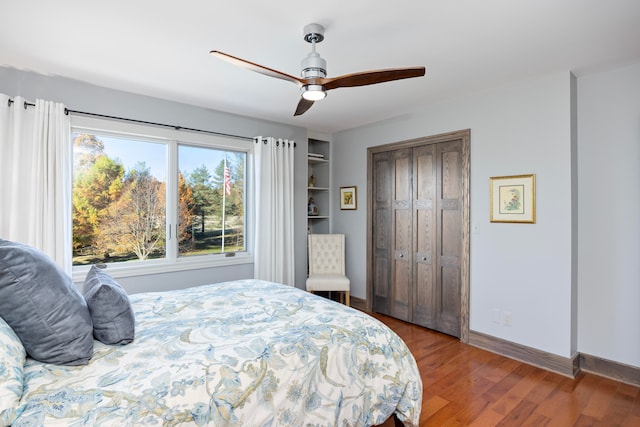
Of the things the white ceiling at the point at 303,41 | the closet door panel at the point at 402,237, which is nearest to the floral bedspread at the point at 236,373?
the white ceiling at the point at 303,41

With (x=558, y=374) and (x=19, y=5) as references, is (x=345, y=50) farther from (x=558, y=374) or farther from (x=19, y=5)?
(x=558, y=374)

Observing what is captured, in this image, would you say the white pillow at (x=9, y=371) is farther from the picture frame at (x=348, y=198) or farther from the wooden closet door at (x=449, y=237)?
the picture frame at (x=348, y=198)

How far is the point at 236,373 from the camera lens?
143cm

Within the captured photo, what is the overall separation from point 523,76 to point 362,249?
2.71 m

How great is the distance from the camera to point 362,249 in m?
4.64

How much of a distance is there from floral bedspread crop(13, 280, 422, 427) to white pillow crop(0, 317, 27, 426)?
0.04m

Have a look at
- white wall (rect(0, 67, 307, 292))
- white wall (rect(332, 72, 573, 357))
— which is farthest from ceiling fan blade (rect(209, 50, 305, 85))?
white wall (rect(332, 72, 573, 357))

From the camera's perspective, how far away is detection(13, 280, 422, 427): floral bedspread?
1.21m

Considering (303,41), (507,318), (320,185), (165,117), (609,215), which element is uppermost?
(303,41)

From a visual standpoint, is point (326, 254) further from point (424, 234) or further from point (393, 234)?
point (424, 234)

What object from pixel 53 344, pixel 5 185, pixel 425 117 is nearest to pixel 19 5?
pixel 5 185

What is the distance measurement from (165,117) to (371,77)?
8.09 feet

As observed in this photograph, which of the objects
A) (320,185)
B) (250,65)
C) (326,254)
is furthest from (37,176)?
(320,185)

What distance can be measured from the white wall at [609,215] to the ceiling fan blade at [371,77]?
76.5 inches
